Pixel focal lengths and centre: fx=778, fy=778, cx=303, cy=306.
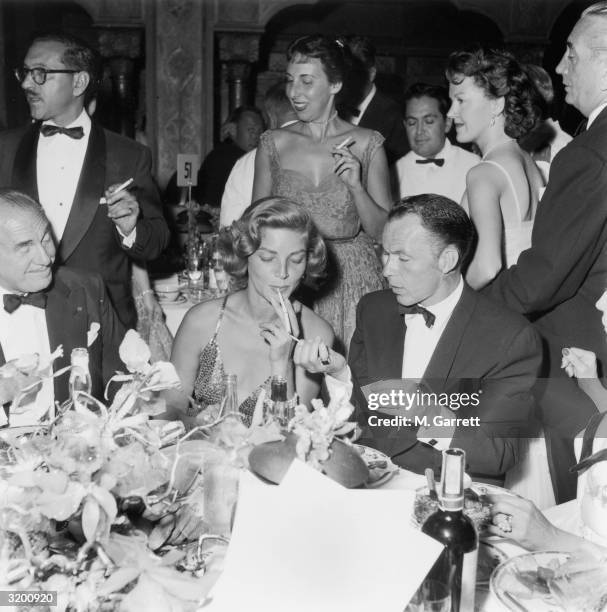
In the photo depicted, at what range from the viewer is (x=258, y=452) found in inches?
42.9

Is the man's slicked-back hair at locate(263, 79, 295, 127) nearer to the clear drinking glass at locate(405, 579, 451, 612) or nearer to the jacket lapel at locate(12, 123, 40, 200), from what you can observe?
the jacket lapel at locate(12, 123, 40, 200)

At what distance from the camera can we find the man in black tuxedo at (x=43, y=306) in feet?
6.10

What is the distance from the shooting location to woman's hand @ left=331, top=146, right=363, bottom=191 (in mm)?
2867

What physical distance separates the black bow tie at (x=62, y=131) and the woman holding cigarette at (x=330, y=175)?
74 cm

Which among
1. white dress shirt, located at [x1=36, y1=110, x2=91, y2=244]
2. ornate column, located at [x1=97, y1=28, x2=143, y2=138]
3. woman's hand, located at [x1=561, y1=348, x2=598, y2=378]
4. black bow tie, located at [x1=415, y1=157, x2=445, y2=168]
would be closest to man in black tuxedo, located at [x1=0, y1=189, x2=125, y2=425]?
white dress shirt, located at [x1=36, y1=110, x2=91, y2=244]

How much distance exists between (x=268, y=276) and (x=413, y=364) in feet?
1.52

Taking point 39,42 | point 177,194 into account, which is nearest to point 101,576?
point 39,42

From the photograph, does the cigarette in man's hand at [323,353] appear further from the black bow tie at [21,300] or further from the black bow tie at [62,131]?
the black bow tie at [62,131]

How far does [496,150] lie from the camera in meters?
2.43

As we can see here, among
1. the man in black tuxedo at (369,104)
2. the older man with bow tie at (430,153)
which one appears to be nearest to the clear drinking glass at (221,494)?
the older man with bow tie at (430,153)

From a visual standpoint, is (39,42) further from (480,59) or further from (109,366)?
(480,59)

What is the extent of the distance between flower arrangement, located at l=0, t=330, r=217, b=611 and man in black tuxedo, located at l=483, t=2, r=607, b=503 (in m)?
1.35

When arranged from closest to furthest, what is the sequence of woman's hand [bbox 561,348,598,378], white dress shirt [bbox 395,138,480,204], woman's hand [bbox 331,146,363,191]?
woman's hand [bbox 561,348,598,378], woman's hand [bbox 331,146,363,191], white dress shirt [bbox 395,138,480,204]

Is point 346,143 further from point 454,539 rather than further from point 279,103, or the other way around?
point 454,539
